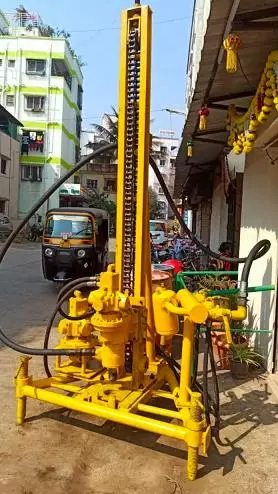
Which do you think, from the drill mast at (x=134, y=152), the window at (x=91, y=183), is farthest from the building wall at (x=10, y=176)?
the drill mast at (x=134, y=152)

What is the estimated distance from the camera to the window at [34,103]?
34.8m

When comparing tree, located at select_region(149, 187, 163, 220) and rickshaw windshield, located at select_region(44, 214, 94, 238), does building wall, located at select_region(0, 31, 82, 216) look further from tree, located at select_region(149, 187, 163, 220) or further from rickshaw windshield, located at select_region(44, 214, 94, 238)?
rickshaw windshield, located at select_region(44, 214, 94, 238)

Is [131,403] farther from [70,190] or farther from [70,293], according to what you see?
[70,190]

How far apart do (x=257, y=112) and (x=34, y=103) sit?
33.9 m

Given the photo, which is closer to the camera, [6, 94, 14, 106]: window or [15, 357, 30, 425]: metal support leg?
[15, 357, 30, 425]: metal support leg

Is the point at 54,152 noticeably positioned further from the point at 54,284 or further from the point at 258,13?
the point at 258,13

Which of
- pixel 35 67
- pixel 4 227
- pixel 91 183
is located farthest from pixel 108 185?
pixel 4 227

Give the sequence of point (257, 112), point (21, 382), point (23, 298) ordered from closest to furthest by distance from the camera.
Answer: point (21, 382) < point (257, 112) < point (23, 298)

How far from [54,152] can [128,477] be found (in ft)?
109

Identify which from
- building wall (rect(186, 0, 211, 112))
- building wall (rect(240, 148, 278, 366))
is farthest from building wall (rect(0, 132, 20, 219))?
building wall (rect(240, 148, 278, 366))

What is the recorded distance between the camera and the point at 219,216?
10.7 m

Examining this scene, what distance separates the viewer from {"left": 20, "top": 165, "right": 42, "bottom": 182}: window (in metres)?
34.3

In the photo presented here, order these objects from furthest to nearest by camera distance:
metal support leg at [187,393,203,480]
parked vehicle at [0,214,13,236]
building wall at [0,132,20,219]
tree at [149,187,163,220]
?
tree at [149,187,163,220] < building wall at [0,132,20,219] < parked vehicle at [0,214,13,236] < metal support leg at [187,393,203,480]

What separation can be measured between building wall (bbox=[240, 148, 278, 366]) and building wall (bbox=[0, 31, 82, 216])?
29.9 m
